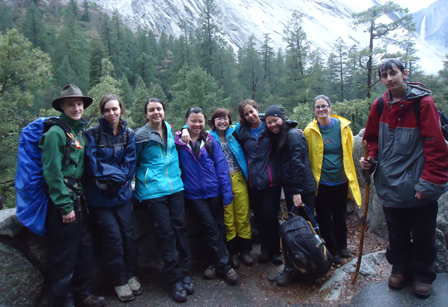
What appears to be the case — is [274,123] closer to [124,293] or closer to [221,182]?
[221,182]

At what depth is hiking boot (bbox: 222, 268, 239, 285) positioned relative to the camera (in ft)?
11.0

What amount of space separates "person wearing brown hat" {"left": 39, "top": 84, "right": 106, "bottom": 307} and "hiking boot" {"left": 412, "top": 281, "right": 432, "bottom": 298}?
3352 millimetres

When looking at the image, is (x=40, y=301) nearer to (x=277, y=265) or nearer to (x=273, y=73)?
(x=277, y=265)

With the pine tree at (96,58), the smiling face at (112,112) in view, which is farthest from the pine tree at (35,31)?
the smiling face at (112,112)

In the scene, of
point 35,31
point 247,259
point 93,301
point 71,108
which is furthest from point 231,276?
point 35,31

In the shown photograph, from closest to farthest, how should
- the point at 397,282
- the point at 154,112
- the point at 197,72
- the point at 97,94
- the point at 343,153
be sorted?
the point at 397,282
the point at 154,112
the point at 343,153
the point at 97,94
the point at 197,72

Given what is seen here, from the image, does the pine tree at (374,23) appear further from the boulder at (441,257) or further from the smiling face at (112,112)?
the smiling face at (112,112)

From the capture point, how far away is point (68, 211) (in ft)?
8.39

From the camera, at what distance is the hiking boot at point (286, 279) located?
131 inches

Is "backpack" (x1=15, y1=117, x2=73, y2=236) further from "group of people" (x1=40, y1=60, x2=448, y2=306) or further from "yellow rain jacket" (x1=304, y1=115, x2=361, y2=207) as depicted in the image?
"yellow rain jacket" (x1=304, y1=115, x2=361, y2=207)

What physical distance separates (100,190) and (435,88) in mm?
26698

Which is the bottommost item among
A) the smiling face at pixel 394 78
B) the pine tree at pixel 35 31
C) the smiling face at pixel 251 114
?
the smiling face at pixel 251 114

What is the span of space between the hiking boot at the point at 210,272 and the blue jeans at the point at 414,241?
2.11 m

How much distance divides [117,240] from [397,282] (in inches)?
123
